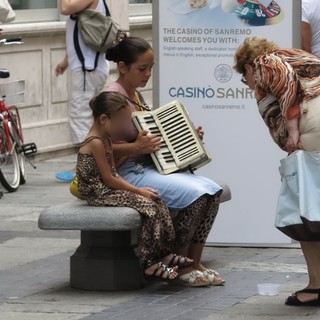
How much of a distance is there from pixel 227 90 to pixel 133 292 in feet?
6.77

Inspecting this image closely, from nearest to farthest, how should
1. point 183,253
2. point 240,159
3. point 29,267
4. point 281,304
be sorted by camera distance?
point 281,304, point 183,253, point 29,267, point 240,159

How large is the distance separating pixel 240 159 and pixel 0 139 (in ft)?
11.9

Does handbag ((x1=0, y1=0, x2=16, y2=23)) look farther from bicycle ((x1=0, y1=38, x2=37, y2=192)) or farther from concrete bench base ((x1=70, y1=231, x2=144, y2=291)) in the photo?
concrete bench base ((x1=70, y1=231, x2=144, y2=291))

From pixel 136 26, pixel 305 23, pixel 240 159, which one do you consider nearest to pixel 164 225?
pixel 240 159

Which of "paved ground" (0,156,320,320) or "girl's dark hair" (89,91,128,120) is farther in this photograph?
"girl's dark hair" (89,91,128,120)

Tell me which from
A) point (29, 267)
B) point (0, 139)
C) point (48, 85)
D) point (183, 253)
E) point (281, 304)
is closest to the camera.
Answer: point (281, 304)

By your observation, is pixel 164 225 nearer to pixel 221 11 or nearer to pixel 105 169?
pixel 105 169

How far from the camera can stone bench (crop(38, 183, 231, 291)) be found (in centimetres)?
825

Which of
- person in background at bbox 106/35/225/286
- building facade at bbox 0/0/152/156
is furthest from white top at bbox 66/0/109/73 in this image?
person in background at bbox 106/35/225/286

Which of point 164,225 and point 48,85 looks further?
point 48,85

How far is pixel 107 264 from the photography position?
8391 millimetres

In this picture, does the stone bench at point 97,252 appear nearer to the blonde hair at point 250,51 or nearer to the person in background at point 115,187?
the person in background at point 115,187

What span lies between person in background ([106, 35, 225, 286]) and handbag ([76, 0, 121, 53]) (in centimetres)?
456

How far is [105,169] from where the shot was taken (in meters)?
8.25
